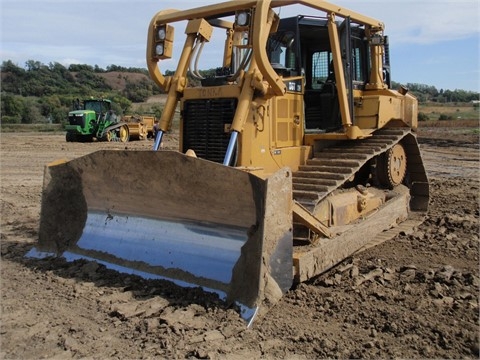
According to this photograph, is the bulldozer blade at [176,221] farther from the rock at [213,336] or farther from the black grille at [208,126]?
the black grille at [208,126]

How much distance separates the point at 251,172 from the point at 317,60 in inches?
118

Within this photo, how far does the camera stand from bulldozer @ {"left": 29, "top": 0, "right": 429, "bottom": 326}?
417 cm

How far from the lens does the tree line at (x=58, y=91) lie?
156 feet

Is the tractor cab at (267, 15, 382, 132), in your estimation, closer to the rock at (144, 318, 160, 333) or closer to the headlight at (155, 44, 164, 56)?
the headlight at (155, 44, 164, 56)

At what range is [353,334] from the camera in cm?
367

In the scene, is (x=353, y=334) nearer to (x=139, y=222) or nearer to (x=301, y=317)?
(x=301, y=317)

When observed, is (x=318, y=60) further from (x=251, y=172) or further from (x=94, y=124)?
(x=94, y=124)

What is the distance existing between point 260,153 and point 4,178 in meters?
9.01

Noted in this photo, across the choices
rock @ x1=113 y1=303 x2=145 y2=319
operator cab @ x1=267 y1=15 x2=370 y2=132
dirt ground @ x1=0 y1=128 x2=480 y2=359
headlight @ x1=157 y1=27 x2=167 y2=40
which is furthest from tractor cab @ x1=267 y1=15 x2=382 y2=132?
rock @ x1=113 y1=303 x2=145 y2=319

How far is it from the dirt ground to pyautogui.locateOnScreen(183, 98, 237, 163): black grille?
1.68 m

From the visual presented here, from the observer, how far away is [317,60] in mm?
6699

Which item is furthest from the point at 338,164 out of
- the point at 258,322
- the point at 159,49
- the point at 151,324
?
the point at 151,324

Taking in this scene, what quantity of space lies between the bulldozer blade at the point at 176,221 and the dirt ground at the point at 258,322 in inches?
7.0

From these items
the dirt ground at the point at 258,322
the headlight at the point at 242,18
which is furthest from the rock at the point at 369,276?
the headlight at the point at 242,18
